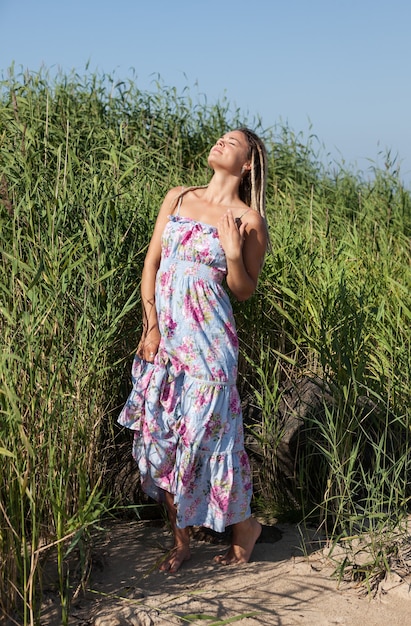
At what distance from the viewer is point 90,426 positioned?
3244 millimetres

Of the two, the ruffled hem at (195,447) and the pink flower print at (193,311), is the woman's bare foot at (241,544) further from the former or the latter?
the pink flower print at (193,311)

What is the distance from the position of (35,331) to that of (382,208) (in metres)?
5.17

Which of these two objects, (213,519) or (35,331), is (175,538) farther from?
(35,331)

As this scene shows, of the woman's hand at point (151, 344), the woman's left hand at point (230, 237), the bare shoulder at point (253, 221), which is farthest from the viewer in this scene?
the woman's hand at point (151, 344)

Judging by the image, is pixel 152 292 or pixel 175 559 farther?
pixel 152 292

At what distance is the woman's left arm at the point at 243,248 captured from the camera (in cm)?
323

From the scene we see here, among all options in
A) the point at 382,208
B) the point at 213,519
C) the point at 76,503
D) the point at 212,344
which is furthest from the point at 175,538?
the point at 382,208

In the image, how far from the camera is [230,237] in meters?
3.22

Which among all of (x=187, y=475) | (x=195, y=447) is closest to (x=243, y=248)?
(x=195, y=447)

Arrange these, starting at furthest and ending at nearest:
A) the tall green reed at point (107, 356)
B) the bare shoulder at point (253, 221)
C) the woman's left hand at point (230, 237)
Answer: the bare shoulder at point (253, 221) → the woman's left hand at point (230, 237) → the tall green reed at point (107, 356)

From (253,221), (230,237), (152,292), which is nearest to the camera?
(230,237)

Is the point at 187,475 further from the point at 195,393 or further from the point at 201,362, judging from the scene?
the point at 201,362

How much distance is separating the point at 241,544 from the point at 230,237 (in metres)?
1.18

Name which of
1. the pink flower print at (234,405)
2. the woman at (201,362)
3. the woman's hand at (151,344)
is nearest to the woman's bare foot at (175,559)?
the woman at (201,362)
